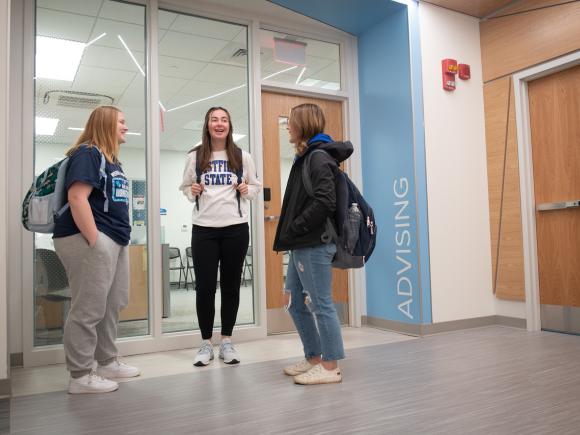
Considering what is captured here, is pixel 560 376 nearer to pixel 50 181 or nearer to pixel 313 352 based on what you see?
pixel 313 352

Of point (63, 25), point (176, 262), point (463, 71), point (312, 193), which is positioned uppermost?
point (63, 25)

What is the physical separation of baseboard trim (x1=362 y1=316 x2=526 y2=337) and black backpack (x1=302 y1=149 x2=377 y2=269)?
4.90 ft

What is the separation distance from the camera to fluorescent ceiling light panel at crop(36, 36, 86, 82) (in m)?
3.09

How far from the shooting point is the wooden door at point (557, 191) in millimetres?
3426

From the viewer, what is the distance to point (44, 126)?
3.05m

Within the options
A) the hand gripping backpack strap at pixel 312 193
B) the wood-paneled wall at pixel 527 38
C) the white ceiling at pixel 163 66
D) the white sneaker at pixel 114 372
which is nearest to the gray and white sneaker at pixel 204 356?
the white sneaker at pixel 114 372

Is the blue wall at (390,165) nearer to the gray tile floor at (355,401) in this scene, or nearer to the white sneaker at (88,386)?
the gray tile floor at (355,401)

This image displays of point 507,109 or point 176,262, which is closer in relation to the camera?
point 176,262

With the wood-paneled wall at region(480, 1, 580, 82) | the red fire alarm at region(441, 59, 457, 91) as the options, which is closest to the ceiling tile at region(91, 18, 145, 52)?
the red fire alarm at region(441, 59, 457, 91)

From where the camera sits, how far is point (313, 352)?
98.7 inches

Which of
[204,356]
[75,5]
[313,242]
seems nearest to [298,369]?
[204,356]

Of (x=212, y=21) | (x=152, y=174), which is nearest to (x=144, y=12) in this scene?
(x=212, y=21)

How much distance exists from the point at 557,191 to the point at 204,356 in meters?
2.74

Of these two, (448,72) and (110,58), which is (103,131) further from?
(448,72)
